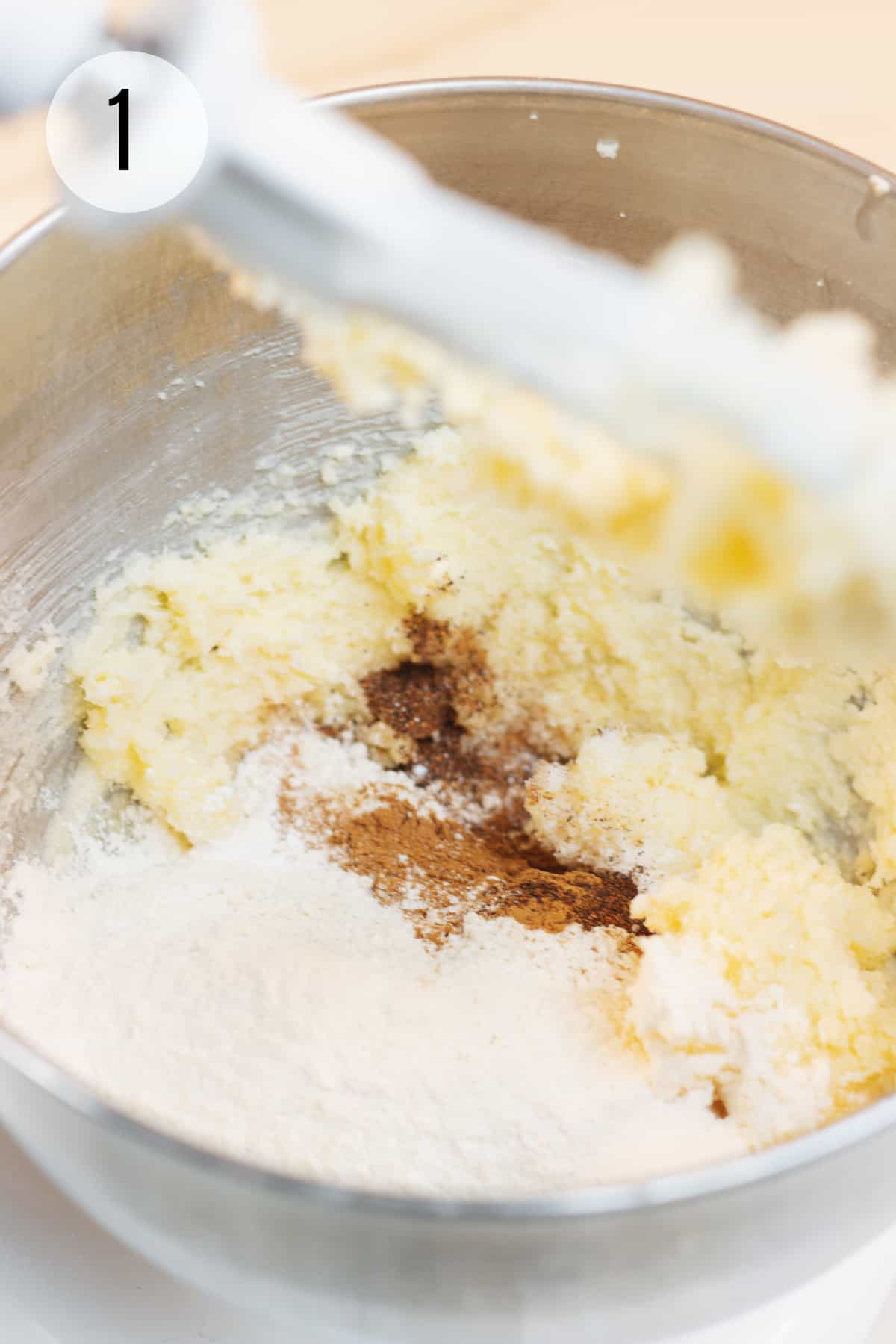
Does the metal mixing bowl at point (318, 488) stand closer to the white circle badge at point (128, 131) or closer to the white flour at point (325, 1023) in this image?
the white flour at point (325, 1023)

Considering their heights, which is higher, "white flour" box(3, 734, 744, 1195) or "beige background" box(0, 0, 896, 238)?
"beige background" box(0, 0, 896, 238)

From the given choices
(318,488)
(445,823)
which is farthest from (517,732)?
(318,488)

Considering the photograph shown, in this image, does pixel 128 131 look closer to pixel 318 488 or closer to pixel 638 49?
pixel 318 488

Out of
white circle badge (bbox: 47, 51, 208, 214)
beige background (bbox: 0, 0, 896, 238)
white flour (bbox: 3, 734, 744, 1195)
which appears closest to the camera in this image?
white circle badge (bbox: 47, 51, 208, 214)

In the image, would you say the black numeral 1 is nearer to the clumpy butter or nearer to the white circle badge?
the white circle badge

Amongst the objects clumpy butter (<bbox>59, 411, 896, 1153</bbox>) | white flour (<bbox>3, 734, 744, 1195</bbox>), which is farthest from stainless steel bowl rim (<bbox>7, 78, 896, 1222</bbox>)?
clumpy butter (<bbox>59, 411, 896, 1153</bbox>)

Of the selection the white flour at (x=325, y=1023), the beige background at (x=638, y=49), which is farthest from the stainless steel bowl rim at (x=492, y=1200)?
the beige background at (x=638, y=49)
